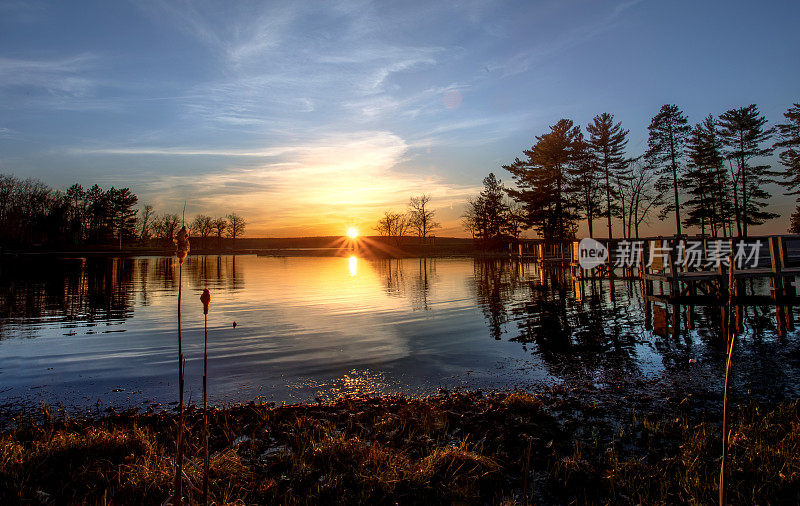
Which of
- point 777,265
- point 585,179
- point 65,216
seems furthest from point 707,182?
point 65,216

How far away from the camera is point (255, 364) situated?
383 inches

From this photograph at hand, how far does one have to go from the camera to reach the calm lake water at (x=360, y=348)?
8.15m

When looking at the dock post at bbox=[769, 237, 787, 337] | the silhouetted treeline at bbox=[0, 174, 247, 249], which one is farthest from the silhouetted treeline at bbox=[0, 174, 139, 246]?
the dock post at bbox=[769, 237, 787, 337]

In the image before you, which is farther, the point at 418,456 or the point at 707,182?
the point at 707,182

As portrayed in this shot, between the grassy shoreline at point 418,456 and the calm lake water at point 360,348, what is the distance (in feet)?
5.11

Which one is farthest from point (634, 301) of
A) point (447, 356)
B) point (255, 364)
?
point (255, 364)

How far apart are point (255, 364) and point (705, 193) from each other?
222 ft

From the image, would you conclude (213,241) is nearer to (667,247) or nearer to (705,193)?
(705,193)

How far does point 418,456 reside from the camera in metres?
4.88

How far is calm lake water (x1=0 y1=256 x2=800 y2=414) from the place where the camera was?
26.7ft

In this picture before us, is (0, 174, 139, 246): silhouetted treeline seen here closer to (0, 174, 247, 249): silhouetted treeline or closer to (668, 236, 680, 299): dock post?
(0, 174, 247, 249): silhouetted treeline

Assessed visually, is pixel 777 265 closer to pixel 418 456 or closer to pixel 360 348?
pixel 360 348

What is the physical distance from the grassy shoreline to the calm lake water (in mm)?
1558

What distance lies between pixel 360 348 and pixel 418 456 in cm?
651
